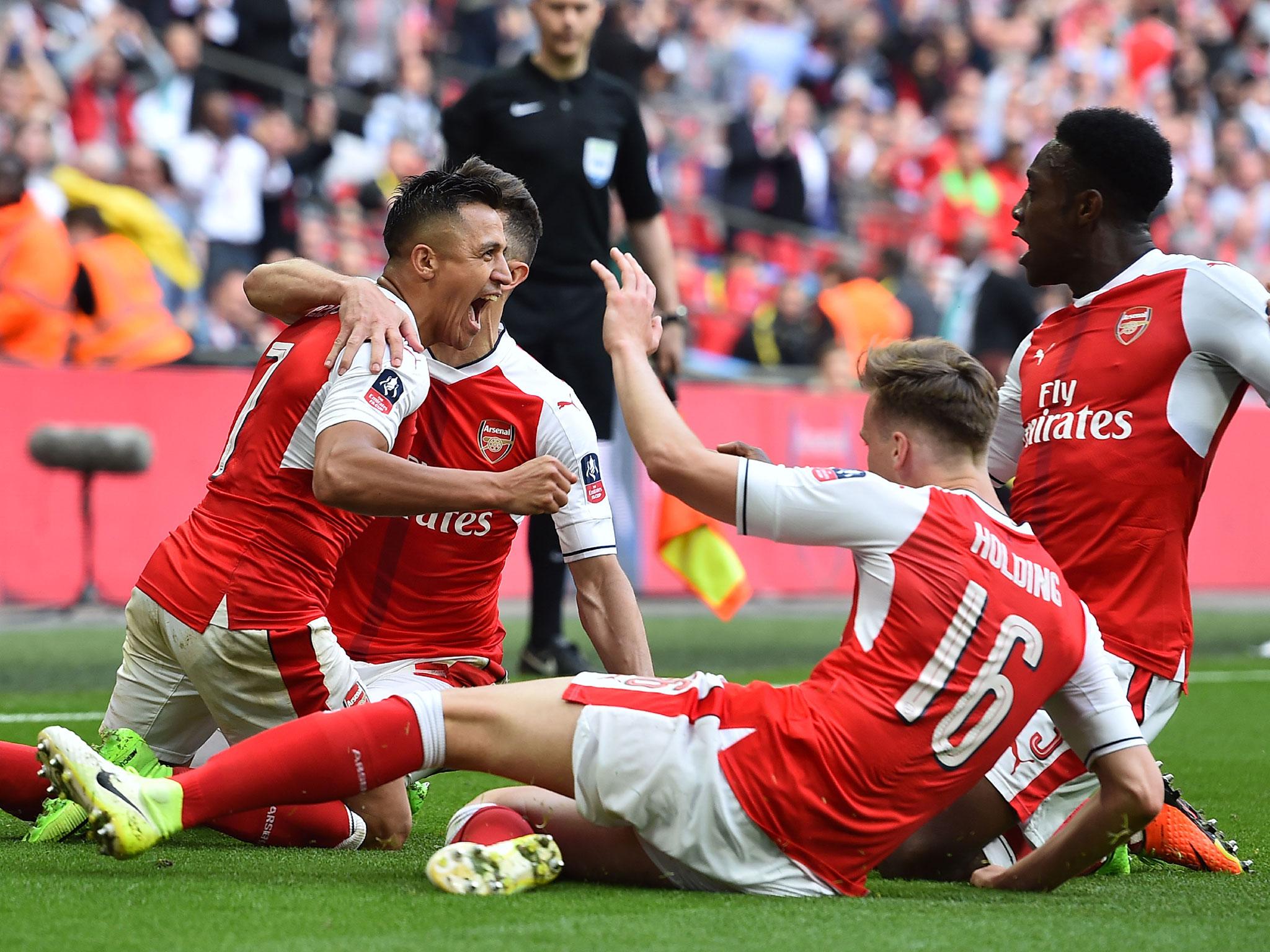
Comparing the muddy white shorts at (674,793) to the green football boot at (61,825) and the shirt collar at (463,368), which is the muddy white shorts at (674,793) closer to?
the green football boot at (61,825)

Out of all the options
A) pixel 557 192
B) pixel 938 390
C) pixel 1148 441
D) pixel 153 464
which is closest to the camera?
pixel 938 390

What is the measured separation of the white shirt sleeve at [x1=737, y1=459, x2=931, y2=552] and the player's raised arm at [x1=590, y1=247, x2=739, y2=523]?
0.04m

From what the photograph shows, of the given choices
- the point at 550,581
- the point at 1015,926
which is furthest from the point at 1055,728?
the point at 550,581

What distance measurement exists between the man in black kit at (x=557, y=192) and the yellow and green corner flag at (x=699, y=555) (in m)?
1.13

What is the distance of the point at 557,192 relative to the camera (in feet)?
25.1

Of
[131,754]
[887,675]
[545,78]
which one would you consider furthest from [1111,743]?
[545,78]

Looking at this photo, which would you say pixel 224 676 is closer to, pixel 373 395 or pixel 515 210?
pixel 373 395

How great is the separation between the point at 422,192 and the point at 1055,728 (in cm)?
217

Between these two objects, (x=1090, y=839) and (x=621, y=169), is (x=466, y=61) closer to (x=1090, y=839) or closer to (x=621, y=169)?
(x=621, y=169)

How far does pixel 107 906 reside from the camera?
3.38 meters

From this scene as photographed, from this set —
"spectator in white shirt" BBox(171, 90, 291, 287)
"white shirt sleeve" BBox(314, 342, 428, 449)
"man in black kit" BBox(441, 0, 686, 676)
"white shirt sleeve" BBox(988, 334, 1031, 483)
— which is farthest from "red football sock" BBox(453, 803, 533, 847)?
"spectator in white shirt" BBox(171, 90, 291, 287)

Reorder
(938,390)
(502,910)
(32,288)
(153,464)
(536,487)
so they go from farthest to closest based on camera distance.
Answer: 1. (32,288)
2. (153,464)
3. (536,487)
4. (938,390)
5. (502,910)

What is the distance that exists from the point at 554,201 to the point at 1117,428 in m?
3.60

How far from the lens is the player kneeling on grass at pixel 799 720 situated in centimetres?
352
